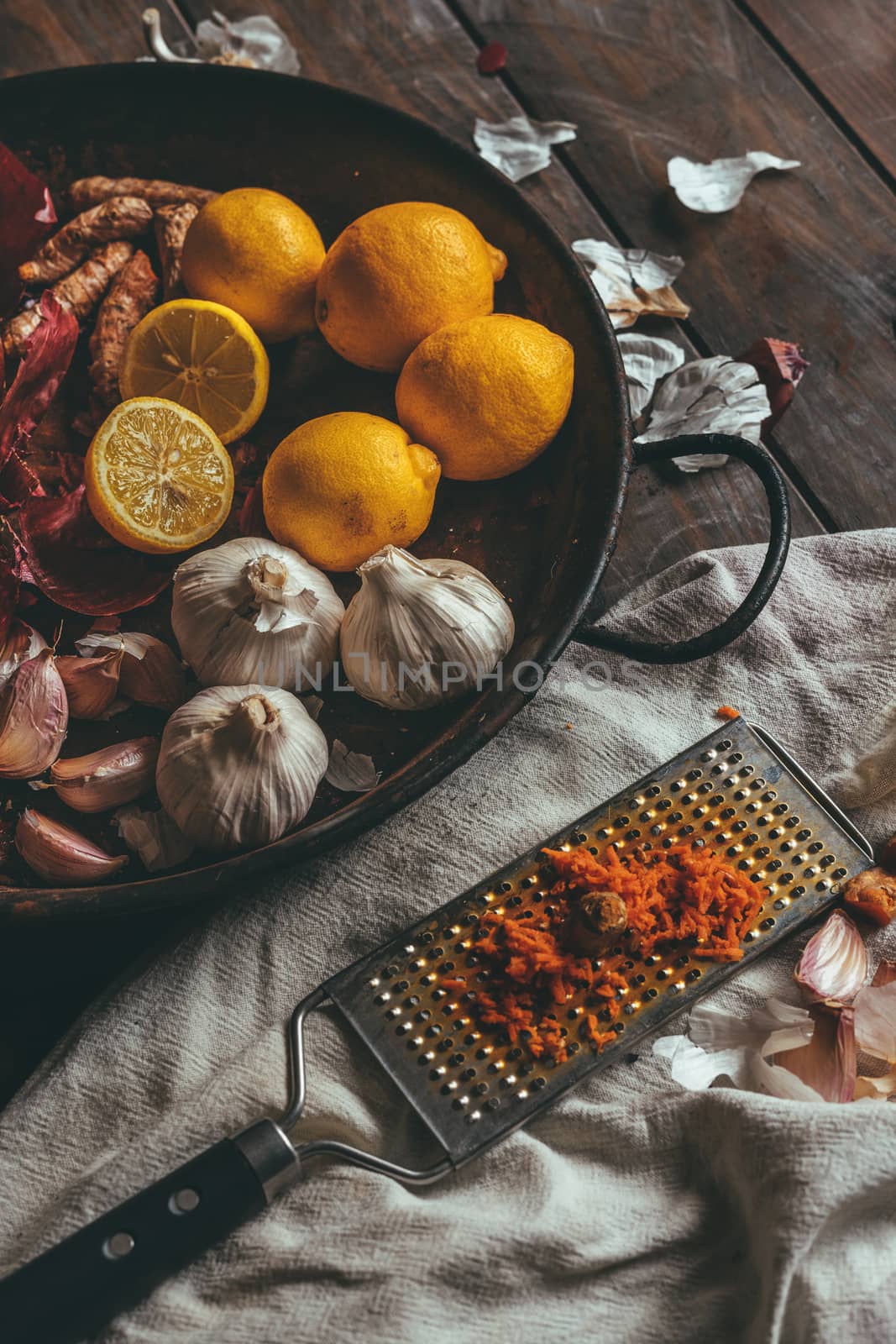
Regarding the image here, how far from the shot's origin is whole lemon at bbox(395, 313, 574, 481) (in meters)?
0.90

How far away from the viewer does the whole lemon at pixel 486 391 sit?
899 millimetres

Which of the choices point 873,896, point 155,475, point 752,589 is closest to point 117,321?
point 155,475

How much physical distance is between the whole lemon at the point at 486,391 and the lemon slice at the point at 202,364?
0.13m

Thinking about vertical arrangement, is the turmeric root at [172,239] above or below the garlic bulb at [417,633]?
above

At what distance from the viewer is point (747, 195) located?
47.3 inches

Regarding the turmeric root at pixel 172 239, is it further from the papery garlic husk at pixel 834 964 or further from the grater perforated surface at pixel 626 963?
the papery garlic husk at pixel 834 964

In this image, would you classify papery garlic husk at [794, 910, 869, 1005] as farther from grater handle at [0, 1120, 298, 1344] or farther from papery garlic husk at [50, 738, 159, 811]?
papery garlic husk at [50, 738, 159, 811]

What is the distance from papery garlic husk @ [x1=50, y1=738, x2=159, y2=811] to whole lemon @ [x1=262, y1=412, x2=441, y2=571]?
21 cm

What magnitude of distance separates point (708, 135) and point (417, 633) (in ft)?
2.41

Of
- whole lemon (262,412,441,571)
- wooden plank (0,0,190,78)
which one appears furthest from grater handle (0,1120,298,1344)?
wooden plank (0,0,190,78)

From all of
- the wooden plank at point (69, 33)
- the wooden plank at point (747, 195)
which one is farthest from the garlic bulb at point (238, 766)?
the wooden plank at point (69, 33)

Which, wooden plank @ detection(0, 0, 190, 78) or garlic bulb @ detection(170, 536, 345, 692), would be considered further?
wooden plank @ detection(0, 0, 190, 78)

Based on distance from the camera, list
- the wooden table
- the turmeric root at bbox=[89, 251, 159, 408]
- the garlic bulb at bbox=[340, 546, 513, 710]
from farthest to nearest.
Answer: the wooden table, the turmeric root at bbox=[89, 251, 159, 408], the garlic bulb at bbox=[340, 546, 513, 710]

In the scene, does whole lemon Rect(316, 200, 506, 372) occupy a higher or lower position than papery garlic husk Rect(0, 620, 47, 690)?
higher
